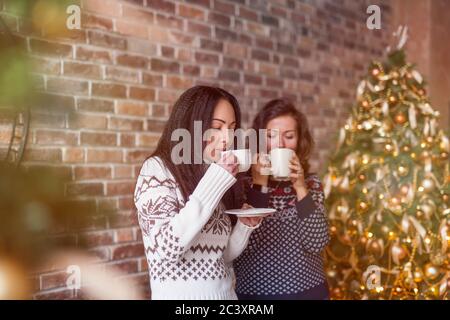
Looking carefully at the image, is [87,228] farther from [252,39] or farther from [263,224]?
[252,39]

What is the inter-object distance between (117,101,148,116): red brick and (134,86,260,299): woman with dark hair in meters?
0.69

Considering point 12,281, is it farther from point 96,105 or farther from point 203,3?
point 203,3

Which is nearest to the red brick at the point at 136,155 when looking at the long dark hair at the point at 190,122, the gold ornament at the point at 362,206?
the long dark hair at the point at 190,122

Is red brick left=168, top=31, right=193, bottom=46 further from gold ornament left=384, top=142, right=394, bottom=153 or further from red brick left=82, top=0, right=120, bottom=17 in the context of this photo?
gold ornament left=384, top=142, right=394, bottom=153

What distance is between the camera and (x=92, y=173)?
2.00m

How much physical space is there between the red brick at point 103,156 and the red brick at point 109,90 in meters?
0.21

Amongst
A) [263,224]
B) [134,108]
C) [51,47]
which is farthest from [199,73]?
[263,224]

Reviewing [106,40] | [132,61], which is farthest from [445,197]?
[106,40]

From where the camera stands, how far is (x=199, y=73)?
2363mm

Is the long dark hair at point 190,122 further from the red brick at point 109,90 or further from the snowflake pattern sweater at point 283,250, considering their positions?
the red brick at point 109,90

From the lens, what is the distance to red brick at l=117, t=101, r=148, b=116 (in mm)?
2086

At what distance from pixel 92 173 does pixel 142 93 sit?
1.25ft

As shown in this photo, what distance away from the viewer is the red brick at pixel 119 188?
81.1 inches

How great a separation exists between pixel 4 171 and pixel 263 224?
2.74 ft
